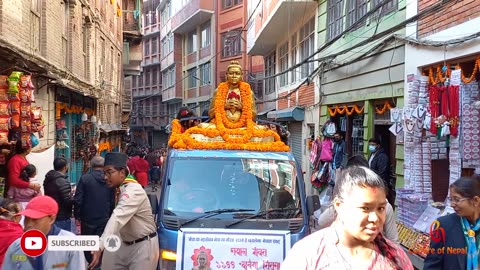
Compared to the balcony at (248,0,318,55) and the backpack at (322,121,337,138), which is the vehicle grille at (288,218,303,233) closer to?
the backpack at (322,121,337,138)

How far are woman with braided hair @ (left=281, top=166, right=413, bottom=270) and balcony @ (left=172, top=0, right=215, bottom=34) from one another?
112 ft

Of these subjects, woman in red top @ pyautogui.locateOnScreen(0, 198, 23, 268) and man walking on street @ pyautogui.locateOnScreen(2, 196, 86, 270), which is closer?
man walking on street @ pyautogui.locateOnScreen(2, 196, 86, 270)

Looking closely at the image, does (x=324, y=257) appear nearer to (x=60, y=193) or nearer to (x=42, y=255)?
(x=42, y=255)

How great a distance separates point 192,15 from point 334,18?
79.7ft

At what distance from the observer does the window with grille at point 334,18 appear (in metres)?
13.4

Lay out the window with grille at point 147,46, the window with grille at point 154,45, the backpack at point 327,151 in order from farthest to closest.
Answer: the window with grille at point 147,46 < the window with grille at point 154,45 < the backpack at point 327,151

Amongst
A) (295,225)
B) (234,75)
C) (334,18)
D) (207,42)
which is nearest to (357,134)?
(334,18)

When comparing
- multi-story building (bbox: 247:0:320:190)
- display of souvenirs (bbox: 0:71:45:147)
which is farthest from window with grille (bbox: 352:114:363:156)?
display of souvenirs (bbox: 0:71:45:147)

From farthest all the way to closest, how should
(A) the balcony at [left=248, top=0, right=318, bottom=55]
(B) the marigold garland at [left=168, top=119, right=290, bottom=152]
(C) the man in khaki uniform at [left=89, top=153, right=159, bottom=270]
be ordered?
(A) the balcony at [left=248, top=0, right=318, bottom=55] → (B) the marigold garland at [left=168, top=119, right=290, bottom=152] → (C) the man in khaki uniform at [left=89, top=153, right=159, bottom=270]

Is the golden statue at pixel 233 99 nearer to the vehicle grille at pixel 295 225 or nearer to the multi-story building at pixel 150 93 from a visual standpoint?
the vehicle grille at pixel 295 225

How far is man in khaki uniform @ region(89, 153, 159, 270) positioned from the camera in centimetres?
474

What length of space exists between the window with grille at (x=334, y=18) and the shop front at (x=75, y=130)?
7.34 m

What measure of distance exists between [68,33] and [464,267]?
43.2 ft

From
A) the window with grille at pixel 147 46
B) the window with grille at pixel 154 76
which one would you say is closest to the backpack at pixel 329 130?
the window with grille at pixel 154 76
